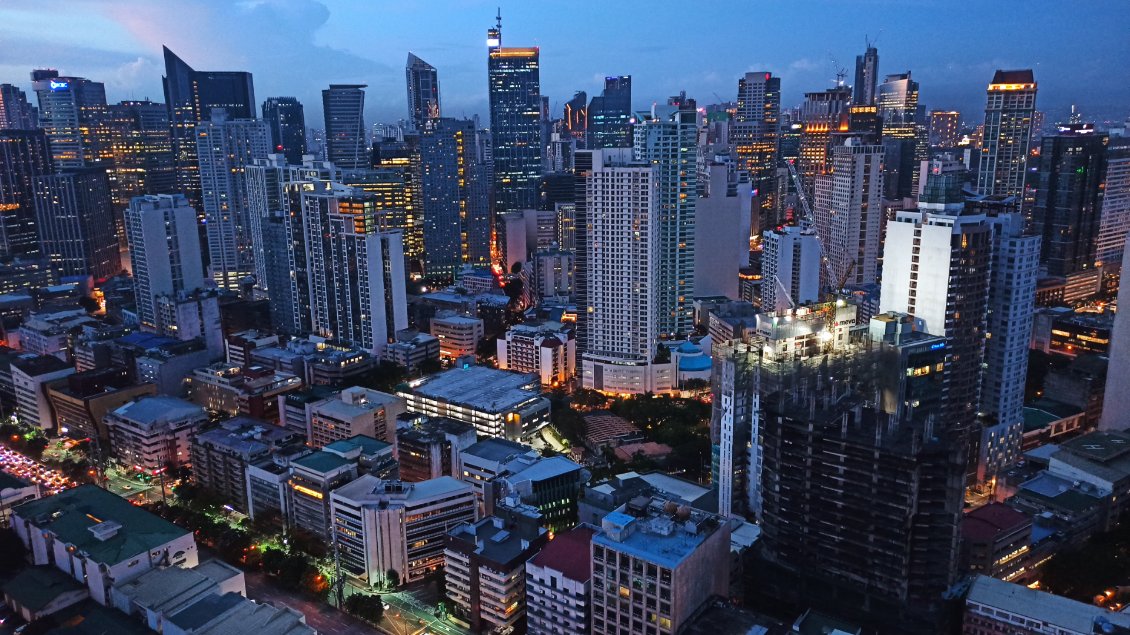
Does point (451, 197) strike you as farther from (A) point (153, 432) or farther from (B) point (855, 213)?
(A) point (153, 432)

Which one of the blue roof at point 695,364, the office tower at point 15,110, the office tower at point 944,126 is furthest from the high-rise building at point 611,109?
the office tower at point 15,110

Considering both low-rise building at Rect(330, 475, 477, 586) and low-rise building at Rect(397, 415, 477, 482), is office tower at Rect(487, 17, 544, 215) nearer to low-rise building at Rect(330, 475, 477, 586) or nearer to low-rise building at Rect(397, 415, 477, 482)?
low-rise building at Rect(397, 415, 477, 482)

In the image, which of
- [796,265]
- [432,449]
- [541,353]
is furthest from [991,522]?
[541,353]

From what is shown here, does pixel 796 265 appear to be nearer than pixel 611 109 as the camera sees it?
Yes

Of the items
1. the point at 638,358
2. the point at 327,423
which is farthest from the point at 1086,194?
the point at 327,423

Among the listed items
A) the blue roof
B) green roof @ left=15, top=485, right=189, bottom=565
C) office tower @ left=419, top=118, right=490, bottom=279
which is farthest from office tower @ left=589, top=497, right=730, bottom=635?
office tower @ left=419, top=118, right=490, bottom=279

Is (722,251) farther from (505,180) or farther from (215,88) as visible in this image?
(215,88)
